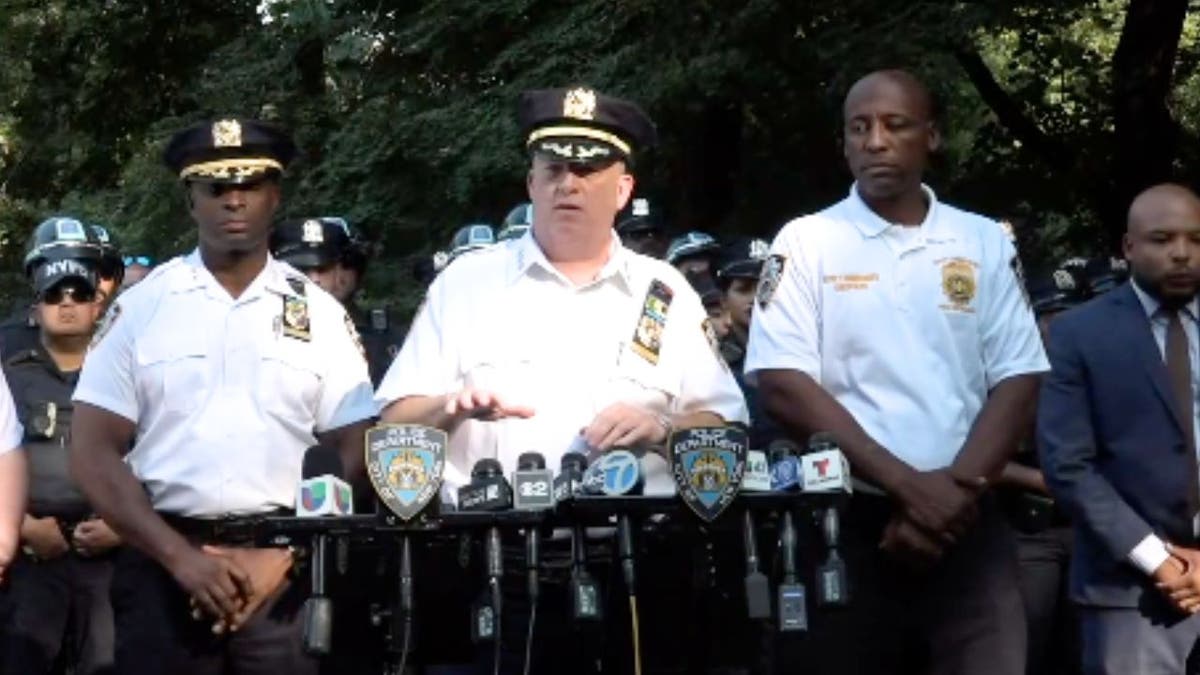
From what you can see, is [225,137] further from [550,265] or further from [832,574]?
[832,574]

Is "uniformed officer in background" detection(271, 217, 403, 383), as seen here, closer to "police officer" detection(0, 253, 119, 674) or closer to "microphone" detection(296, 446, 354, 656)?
"police officer" detection(0, 253, 119, 674)

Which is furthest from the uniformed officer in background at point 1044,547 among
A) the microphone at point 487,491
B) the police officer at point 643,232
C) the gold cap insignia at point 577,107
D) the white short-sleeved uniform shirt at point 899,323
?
the microphone at point 487,491

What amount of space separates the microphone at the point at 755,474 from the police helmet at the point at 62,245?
521 cm

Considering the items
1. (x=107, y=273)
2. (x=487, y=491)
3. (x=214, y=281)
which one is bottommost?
(x=487, y=491)

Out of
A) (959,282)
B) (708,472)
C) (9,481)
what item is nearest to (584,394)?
(708,472)

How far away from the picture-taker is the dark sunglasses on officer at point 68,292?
10.3m

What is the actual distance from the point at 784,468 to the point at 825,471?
0.41 ft

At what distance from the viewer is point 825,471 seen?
5910 millimetres

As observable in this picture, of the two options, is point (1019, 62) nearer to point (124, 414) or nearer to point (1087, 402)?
point (1087, 402)

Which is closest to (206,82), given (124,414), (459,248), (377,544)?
(459,248)

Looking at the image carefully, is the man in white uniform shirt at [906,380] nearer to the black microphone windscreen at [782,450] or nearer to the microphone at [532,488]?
the black microphone windscreen at [782,450]

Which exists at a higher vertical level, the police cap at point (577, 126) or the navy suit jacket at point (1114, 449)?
the police cap at point (577, 126)

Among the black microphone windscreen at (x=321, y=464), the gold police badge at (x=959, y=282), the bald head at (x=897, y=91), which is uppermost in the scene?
the bald head at (x=897, y=91)

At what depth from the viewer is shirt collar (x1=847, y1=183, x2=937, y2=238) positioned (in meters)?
6.80
